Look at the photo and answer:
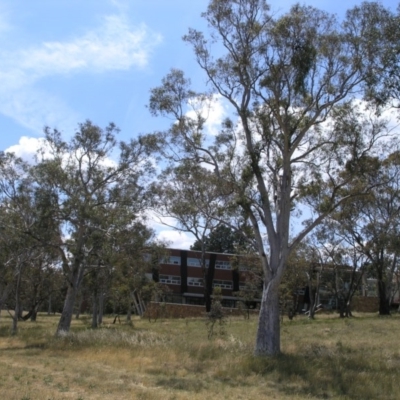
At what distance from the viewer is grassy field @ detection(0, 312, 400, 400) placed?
12992 millimetres

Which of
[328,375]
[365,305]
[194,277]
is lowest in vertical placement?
[328,375]

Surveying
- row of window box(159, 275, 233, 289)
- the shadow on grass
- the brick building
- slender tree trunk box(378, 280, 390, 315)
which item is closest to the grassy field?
the shadow on grass

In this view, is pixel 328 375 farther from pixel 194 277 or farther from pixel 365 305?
pixel 365 305

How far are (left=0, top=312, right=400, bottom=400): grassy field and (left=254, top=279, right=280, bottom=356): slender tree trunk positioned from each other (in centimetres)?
55

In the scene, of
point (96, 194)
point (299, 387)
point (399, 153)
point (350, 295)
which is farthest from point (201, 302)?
point (299, 387)

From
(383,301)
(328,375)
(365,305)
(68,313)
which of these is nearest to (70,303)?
(68,313)

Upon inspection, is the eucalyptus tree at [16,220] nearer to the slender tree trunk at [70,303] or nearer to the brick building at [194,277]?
the slender tree trunk at [70,303]

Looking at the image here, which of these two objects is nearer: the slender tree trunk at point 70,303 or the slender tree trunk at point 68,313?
the slender tree trunk at point 68,313

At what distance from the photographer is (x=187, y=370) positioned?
16922 millimetres

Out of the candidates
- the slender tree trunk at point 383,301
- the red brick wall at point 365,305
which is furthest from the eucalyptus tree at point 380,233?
the red brick wall at point 365,305

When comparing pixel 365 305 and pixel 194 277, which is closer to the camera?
pixel 365 305

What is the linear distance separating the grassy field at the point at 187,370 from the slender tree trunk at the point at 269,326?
→ 0.55m

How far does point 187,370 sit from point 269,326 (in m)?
3.91

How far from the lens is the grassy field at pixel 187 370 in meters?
13.0
